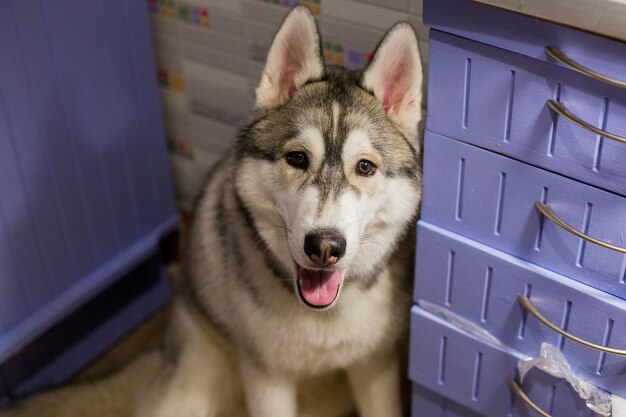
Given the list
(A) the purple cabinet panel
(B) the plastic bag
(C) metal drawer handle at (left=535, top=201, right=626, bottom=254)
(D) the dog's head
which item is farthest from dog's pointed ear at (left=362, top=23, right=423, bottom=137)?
(A) the purple cabinet panel

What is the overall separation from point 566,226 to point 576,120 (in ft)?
0.56

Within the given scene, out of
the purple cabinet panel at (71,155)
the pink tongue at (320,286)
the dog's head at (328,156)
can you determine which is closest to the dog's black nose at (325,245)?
the dog's head at (328,156)

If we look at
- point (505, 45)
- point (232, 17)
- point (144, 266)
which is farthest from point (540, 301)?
point (144, 266)

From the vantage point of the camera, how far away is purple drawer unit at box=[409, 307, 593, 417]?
4.57 ft

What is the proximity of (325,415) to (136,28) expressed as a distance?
0.97 m

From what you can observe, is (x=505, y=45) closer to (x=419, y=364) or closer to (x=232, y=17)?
(x=419, y=364)

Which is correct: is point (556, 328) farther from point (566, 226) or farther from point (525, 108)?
point (525, 108)

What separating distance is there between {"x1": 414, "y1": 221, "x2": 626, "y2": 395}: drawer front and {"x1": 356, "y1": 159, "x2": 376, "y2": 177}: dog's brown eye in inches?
5.4

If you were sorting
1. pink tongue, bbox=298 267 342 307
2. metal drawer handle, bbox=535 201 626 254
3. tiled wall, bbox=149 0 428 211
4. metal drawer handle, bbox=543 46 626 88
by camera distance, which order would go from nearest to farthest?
metal drawer handle, bbox=543 46 626 88, metal drawer handle, bbox=535 201 626 254, pink tongue, bbox=298 267 342 307, tiled wall, bbox=149 0 428 211

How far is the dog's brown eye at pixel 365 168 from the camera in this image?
1.35m

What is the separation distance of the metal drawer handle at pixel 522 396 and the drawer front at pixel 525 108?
0.42m

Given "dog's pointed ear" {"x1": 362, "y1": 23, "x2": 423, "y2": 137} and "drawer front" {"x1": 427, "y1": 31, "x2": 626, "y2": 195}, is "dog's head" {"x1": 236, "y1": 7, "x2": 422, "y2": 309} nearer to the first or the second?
"dog's pointed ear" {"x1": 362, "y1": 23, "x2": 423, "y2": 137}

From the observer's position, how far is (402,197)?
1395mm

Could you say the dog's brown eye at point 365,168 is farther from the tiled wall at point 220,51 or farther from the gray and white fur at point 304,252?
the tiled wall at point 220,51
